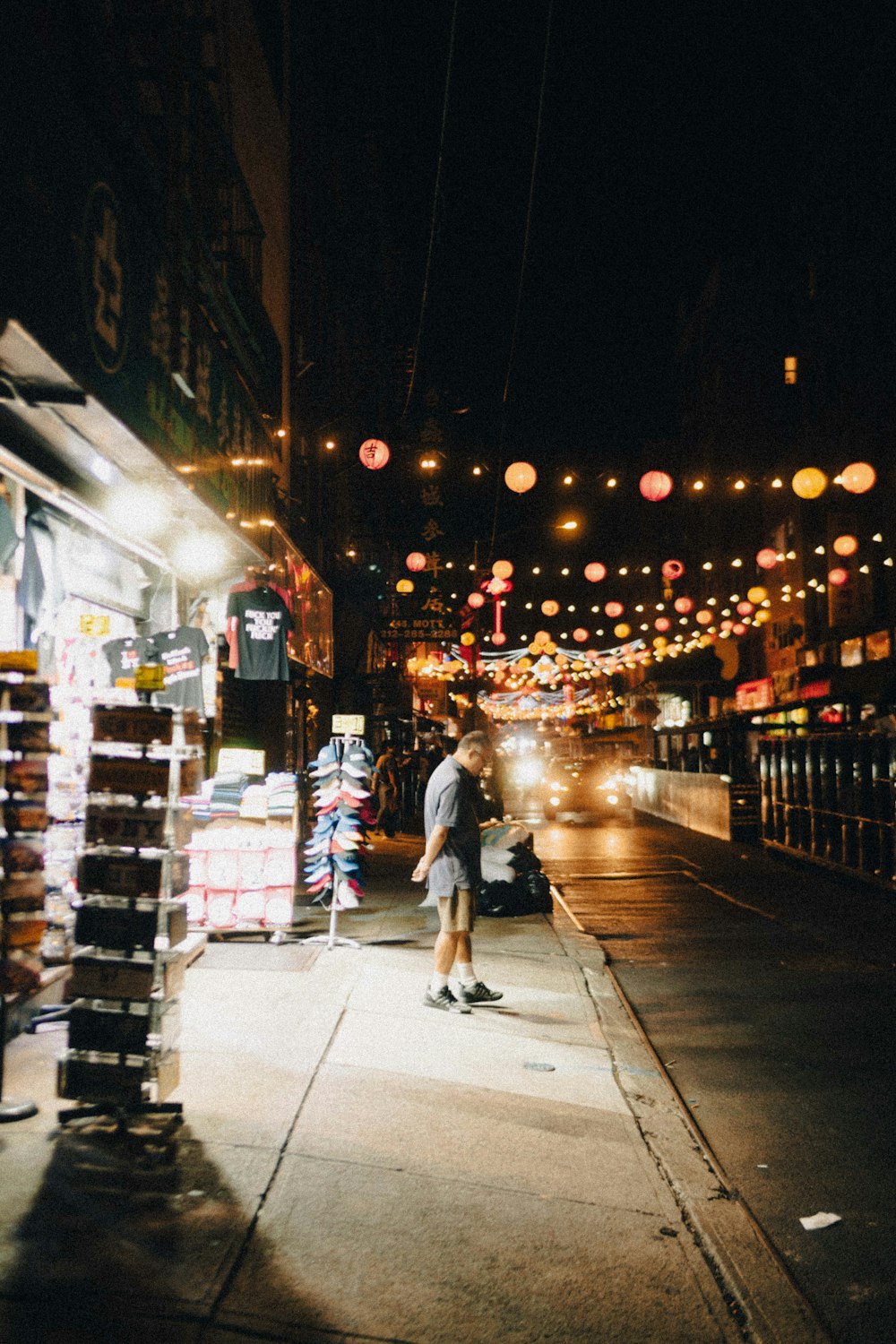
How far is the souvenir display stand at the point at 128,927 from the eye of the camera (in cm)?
455

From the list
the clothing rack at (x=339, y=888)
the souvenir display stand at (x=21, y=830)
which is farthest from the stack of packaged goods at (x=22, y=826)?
the clothing rack at (x=339, y=888)

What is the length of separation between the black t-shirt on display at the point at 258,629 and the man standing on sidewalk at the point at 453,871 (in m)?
4.27

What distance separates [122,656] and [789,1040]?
6.63 metres

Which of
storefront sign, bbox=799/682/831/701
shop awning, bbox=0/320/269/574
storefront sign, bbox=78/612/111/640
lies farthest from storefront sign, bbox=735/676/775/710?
storefront sign, bbox=78/612/111/640

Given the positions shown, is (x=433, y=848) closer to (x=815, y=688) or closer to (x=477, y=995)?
(x=477, y=995)

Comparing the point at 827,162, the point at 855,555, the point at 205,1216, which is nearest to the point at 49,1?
the point at 205,1216

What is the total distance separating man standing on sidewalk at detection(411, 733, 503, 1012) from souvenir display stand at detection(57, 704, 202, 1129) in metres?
2.92

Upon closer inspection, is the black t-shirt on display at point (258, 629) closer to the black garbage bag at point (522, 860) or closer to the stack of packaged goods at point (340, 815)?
the stack of packaged goods at point (340, 815)

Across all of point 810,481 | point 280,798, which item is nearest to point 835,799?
point 810,481

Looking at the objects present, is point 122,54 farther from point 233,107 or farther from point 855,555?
point 855,555

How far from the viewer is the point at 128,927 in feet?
15.2

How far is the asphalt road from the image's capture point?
4105mm

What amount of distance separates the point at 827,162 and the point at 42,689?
35.1 m

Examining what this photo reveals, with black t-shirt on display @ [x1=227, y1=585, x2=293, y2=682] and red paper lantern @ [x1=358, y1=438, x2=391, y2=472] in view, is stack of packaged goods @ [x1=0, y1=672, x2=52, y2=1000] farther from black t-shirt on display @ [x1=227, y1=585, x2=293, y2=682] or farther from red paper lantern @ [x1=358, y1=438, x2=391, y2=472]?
red paper lantern @ [x1=358, y1=438, x2=391, y2=472]
